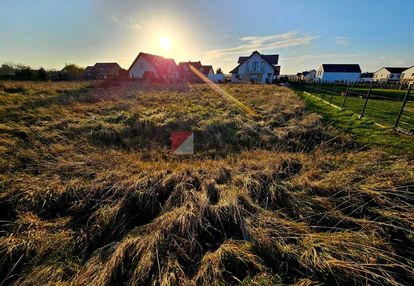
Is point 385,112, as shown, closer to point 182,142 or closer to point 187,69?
point 182,142

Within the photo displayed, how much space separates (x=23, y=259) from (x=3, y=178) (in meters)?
2.24

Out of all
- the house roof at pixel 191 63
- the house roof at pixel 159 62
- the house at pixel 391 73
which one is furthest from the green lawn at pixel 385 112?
the house at pixel 391 73

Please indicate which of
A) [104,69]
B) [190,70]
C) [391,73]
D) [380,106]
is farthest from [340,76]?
[104,69]

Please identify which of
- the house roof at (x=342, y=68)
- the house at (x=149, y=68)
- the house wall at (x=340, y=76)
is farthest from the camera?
the house wall at (x=340, y=76)

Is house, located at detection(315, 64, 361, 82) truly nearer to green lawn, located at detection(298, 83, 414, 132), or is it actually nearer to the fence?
the fence

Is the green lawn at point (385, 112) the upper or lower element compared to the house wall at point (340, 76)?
lower

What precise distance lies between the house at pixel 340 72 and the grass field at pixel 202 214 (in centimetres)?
6402

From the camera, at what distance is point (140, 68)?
3422cm

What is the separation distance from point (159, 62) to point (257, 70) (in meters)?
18.6

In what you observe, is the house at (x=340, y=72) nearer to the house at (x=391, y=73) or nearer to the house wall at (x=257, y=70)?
the house at (x=391, y=73)

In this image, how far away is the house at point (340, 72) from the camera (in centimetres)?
Answer: 5644

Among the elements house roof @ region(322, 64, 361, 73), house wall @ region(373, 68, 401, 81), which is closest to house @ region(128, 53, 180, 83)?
house roof @ region(322, 64, 361, 73)

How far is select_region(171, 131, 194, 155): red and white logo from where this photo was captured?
5.77 m

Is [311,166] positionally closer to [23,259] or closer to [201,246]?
[201,246]
